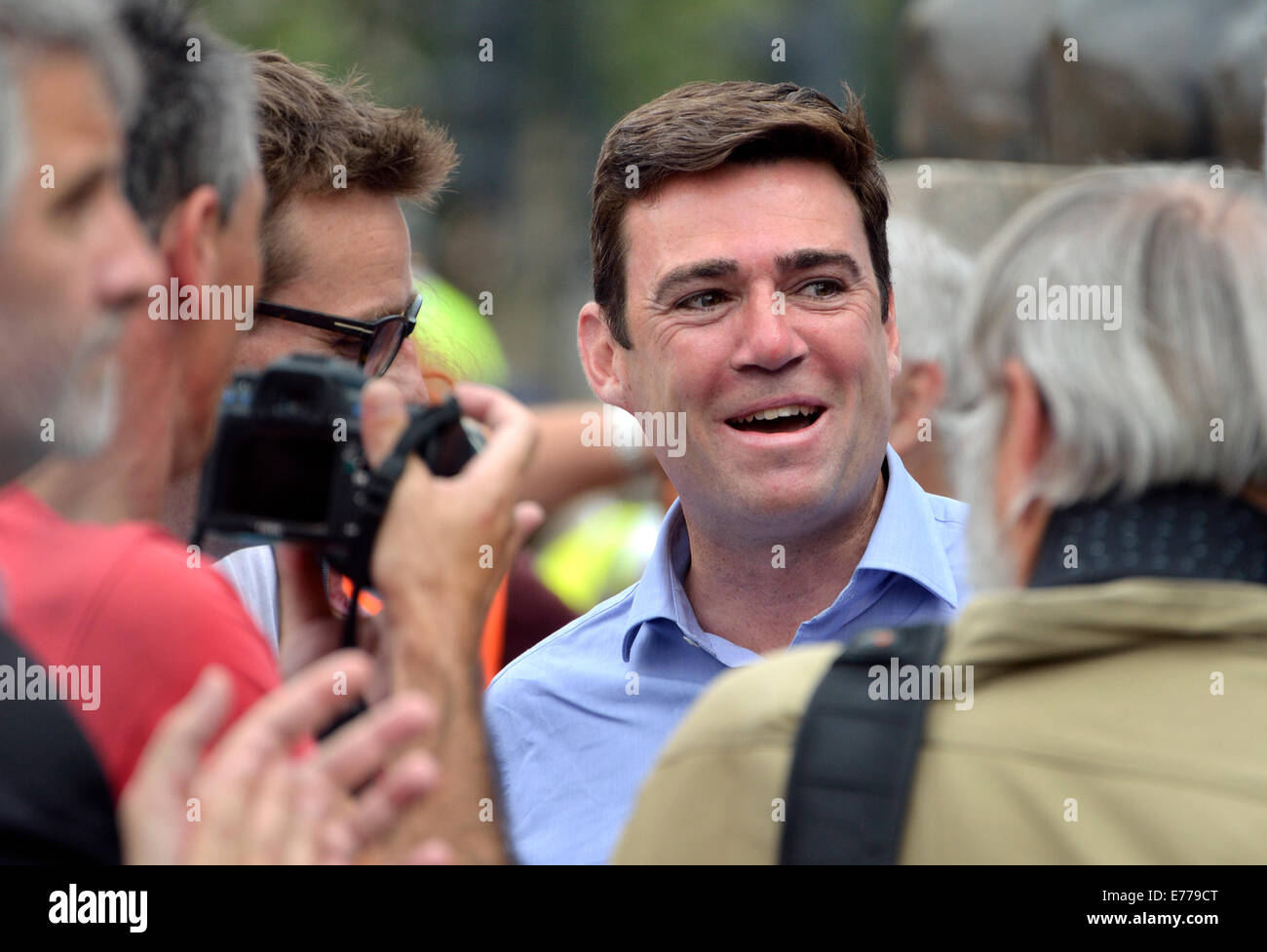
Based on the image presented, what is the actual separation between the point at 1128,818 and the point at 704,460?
5.00ft

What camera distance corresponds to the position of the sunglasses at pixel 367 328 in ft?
9.43

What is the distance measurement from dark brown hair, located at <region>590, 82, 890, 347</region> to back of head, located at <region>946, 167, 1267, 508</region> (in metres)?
1.25

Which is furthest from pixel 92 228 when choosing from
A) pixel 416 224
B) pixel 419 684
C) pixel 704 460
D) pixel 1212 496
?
pixel 416 224

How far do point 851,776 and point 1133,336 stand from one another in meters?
0.55

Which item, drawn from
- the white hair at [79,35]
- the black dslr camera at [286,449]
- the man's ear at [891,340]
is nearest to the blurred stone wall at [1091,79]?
the man's ear at [891,340]

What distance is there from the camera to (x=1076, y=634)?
1547 millimetres

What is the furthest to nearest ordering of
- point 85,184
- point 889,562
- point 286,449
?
point 889,562, point 286,449, point 85,184

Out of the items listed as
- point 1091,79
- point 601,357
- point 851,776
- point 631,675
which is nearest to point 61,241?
point 851,776

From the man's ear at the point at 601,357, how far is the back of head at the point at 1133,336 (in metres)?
1.54

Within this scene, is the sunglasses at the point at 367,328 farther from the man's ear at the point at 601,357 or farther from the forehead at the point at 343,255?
the man's ear at the point at 601,357

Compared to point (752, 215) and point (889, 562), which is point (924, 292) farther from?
point (889, 562)
